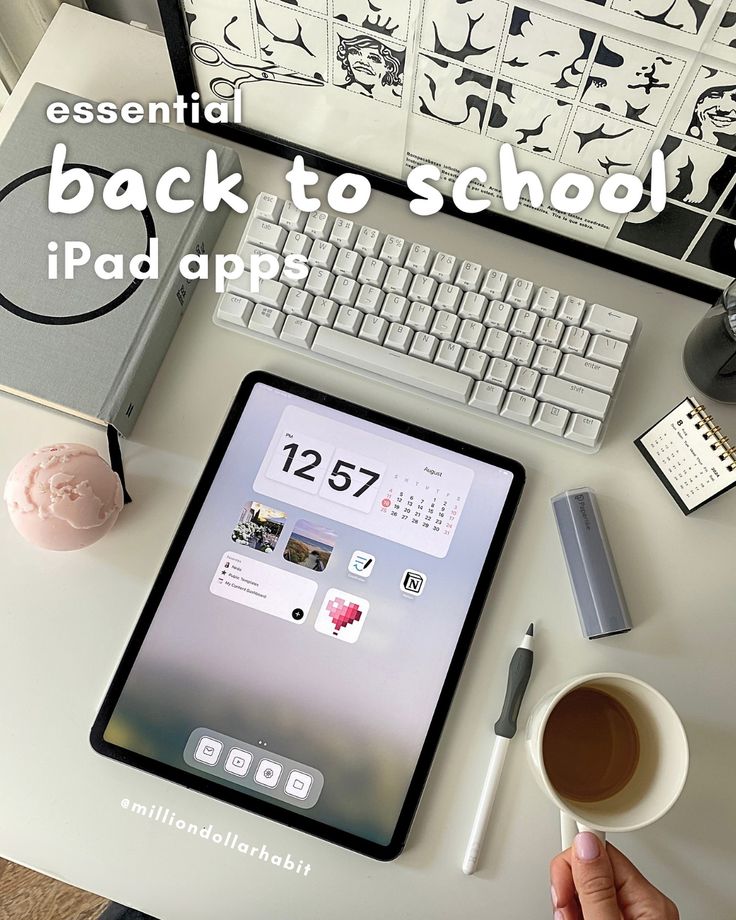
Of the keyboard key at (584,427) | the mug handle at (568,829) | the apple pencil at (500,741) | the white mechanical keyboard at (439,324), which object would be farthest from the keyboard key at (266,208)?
the mug handle at (568,829)

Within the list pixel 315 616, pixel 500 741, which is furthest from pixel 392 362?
pixel 500 741

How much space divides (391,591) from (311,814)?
0.61ft

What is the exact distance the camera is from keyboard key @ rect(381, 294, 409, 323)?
27.9 inches

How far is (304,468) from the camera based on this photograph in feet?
2.30

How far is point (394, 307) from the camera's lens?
0.71 meters

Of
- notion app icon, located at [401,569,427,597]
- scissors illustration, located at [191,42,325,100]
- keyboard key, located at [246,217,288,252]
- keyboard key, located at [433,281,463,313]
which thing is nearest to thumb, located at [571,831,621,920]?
notion app icon, located at [401,569,427,597]

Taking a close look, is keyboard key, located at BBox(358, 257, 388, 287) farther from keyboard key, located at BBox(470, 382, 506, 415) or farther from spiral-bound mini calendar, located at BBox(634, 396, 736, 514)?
spiral-bound mini calendar, located at BBox(634, 396, 736, 514)

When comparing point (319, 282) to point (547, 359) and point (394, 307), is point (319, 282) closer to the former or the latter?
point (394, 307)

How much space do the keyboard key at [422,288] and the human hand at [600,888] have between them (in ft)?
1.45

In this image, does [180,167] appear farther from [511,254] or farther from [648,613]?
[648,613]

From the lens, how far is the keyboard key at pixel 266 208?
71 cm

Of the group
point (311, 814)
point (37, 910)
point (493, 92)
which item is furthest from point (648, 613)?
point (37, 910)

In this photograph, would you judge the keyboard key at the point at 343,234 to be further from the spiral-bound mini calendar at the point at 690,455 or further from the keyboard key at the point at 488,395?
the spiral-bound mini calendar at the point at 690,455

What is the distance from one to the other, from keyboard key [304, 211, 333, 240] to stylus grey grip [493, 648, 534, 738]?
396 mm
